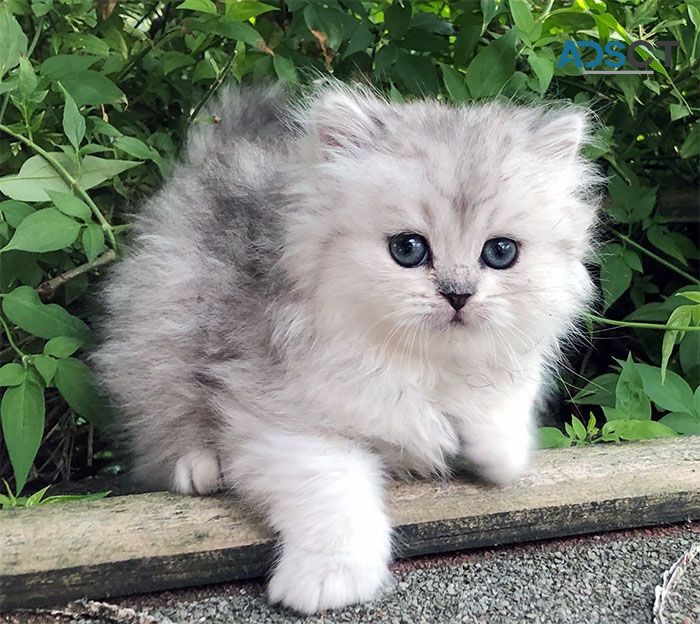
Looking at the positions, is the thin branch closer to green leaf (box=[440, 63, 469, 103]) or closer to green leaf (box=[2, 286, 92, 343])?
green leaf (box=[2, 286, 92, 343])

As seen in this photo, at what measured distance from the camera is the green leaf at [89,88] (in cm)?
147

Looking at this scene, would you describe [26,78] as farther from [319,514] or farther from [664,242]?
[664,242]

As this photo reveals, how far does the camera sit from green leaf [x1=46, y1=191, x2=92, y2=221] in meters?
1.37

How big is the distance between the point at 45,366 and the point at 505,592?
920mm

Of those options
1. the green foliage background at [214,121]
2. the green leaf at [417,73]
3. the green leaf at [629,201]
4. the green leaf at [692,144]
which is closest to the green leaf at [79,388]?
the green foliage background at [214,121]

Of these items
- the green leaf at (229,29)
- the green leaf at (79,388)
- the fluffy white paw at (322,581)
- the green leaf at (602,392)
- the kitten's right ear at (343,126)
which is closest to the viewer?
the fluffy white paw at (322,581)

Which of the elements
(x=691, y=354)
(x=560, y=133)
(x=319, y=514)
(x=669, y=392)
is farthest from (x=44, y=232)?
(x=691, y=354)

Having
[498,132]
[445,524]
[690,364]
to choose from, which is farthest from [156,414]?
[690,364]

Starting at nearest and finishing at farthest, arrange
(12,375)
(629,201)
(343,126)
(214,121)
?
1. (343,126)
2. (12,375)
3. (214,121)
4. (629,201)

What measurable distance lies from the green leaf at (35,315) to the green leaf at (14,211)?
0.43 ft

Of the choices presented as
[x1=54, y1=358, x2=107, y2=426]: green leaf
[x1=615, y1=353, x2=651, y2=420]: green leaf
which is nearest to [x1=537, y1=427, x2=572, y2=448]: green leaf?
[x1=615, y1=353, x2=651, y2=420]: green leaf

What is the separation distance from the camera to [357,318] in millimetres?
1171

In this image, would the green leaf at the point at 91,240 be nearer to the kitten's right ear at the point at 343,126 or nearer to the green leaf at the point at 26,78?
the green leaf at the point at 26,78

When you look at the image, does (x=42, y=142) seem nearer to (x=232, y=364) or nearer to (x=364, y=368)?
(x=232, y=364)
